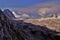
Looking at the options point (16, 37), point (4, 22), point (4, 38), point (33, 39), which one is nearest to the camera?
point (4, 38)

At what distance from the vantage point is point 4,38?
8.05m

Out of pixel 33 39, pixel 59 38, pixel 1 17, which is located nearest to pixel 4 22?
pixel 1 17

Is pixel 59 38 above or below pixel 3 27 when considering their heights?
below

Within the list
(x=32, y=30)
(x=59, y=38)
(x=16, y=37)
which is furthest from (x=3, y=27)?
(x=59, y=38)

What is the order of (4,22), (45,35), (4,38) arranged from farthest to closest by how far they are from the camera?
(45,35) → (4,22) → (4,38)

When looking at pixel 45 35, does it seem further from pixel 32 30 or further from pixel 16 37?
pixel 16 37

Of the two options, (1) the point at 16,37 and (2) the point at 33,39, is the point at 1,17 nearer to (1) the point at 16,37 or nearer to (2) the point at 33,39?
(1) the point at 16,37

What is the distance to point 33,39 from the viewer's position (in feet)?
37.1

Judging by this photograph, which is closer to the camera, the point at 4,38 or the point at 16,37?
the point at 4,38

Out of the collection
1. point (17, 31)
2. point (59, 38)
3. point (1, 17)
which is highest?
point (1, 17)

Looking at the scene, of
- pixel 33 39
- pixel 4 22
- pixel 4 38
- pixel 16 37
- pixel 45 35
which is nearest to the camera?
pixel 4 38

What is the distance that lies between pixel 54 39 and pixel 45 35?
21.9 inches

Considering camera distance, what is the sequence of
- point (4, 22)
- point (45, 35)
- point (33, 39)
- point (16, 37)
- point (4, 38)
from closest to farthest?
1. point (4, 38)
2. point (4, 22)
3. point (16, 37)
4. point (33, 39)
5. point (45, 35)

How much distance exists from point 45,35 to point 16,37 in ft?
9.79
